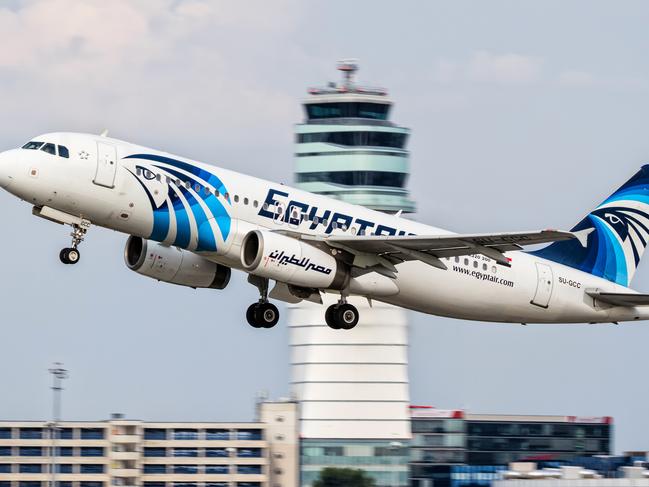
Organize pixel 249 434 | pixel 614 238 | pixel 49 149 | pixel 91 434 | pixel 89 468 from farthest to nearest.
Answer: pixel 249 434, pixel 91 434, pixel 89 468, pixel 614 238, pixel 49 149

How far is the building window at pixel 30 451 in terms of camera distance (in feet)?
390

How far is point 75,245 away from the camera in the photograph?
4459 cm

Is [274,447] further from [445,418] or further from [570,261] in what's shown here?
[570,261]

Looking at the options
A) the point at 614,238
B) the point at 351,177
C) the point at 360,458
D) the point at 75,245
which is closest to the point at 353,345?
the point at 360,458

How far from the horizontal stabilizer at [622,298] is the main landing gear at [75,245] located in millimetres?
18148

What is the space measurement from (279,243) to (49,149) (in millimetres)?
7422

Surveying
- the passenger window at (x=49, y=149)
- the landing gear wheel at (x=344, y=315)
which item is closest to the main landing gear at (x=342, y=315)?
the landing gear wheel at (x=344, y=315)

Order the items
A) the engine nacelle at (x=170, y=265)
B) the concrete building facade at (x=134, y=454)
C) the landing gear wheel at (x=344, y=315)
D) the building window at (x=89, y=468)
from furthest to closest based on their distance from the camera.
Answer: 1. the building window at (x=89, y=468)
2. the concrete building facade at (x=134, y=454)
3. the engine nacelle at (x=170, y=265)
4. the landing gear wheel at (x=344, y=315)

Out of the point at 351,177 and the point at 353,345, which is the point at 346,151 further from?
the point at 353,345

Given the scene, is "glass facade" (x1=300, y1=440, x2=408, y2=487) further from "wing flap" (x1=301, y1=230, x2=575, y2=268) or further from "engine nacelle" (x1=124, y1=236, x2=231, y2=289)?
"wing flap" (x1=301, y1=230, x2=575, y2=268)

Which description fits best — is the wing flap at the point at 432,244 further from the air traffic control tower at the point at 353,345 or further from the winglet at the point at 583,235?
the air traffic control tower at the point at 353,345

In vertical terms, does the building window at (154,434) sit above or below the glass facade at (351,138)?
below

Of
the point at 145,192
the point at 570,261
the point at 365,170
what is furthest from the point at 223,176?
the point at 365,170

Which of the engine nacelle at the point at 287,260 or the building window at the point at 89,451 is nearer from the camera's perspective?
the engine nacelle at the point at 287,260
